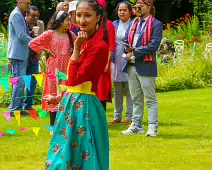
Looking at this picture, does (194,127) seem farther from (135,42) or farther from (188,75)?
(188,75)

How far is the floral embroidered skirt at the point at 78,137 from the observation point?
5332 millimetres

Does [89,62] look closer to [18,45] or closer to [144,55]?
[144,55]

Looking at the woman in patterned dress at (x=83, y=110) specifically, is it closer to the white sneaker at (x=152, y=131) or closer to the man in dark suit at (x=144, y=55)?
the man in dark suit at (x=144, y=55)

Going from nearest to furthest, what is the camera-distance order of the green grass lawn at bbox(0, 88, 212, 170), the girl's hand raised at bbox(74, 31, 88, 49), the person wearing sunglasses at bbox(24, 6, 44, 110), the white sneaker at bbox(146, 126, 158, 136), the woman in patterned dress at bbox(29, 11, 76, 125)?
the girl's hand raised at bbox(74, 31, 88, 49) < the green grass lawn at bbox(0, 88, 212, 170) < the woman in patterned dress at bbox(29, 11, 76, 125) < the white sneaker at bbox(146, 126, 158, 136) < the person wearing sunglasses at bbox(24, 6, 44, 110)

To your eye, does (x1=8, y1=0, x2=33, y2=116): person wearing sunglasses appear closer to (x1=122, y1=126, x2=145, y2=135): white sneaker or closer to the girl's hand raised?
(x1=122, y1=126, x2=145, y2=135): white sneaker

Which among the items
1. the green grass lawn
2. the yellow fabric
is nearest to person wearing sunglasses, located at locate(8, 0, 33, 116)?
the green grass lawn

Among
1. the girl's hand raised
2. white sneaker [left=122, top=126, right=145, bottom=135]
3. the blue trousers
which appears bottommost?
white sneaker [left=122, top=126, right=145, bottom=135]

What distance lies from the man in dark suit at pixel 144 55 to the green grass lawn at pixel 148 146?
1.51 feet

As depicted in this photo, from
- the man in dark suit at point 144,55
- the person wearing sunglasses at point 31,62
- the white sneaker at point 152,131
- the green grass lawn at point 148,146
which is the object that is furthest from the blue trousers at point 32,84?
the white sneaker at point 152,131

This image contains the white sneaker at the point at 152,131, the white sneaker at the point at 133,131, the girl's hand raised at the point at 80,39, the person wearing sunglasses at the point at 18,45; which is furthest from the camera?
the person wearing sunglasses at the point at 18,45

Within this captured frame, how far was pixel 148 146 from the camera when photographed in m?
7.72

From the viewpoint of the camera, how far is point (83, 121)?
535cm

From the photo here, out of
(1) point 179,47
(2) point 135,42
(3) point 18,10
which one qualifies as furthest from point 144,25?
(1) point 179,47

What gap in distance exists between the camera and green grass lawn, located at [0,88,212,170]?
22.4ft
